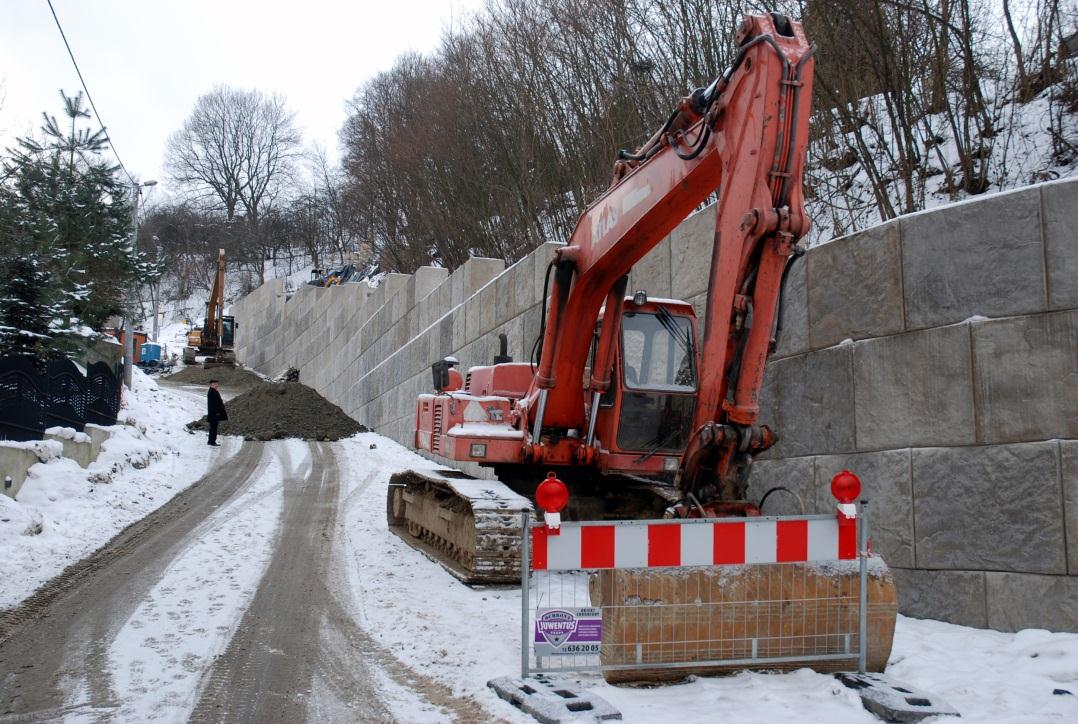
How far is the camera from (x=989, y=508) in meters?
6.05

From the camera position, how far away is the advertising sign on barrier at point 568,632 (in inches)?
195

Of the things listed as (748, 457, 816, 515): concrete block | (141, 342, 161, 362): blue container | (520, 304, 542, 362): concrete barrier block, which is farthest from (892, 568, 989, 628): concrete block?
(141, 342, 161, 362): blue container

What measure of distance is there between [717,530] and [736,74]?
3114 mm

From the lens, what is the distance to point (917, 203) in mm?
9133

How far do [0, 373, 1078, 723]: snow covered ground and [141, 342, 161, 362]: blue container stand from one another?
39411 millimetres

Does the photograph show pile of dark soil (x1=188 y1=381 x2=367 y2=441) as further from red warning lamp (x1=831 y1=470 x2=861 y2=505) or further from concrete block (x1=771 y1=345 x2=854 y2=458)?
red warning lamp (x1=831 y1=470 x2=861 y2=505)

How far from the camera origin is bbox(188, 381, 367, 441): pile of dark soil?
2295 cm

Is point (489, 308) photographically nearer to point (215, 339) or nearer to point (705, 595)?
point (705, 595)

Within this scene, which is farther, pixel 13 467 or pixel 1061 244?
pixel 13 467

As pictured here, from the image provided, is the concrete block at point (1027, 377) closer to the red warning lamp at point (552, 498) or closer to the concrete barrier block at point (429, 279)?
the red warning lamp at point (552, 498)

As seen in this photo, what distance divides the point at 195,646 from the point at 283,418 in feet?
63.5

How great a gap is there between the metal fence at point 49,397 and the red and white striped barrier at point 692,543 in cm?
918

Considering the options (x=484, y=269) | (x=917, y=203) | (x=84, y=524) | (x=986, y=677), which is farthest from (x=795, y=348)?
(x=484, y=269)

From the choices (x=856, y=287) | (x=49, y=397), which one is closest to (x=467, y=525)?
(x=856, y=287)
